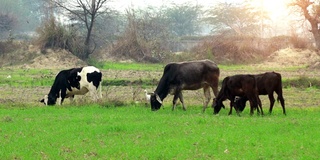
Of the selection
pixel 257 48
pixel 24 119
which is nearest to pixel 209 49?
pixel 257 48

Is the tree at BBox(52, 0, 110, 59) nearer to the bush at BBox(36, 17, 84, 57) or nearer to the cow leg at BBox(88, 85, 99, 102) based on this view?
the bush at BBox(36, 17, 84, 57)

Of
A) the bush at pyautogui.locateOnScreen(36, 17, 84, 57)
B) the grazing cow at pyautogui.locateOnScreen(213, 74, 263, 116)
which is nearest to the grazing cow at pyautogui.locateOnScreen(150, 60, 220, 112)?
the grazing cow at pyautogui.locateOnScreen(213, 74, 263, 116)

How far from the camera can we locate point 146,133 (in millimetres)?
12680

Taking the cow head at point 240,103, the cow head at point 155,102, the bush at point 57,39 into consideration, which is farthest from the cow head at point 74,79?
the bush at point 57,39

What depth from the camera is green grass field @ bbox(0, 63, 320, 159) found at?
1046 centimetres

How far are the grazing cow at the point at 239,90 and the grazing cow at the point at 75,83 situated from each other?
544 cm

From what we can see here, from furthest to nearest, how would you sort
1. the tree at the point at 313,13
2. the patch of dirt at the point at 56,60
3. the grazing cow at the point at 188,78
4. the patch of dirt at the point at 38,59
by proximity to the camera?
the tree at the point at 313,13 → the patch of dirt at the point at 38,59 → the patch of dirt at the point at 56,60 → the grazing cow at the point at 188,78

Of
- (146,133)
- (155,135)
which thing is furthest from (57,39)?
(155,135)

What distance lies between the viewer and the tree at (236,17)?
66.9m

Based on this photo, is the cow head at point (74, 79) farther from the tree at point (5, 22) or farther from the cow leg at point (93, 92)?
the tree at point (5, 22)

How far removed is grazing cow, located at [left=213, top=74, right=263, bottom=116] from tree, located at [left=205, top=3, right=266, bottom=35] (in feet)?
153

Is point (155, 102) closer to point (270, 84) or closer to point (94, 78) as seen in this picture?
point (94, 78)

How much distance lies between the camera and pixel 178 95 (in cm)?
1853

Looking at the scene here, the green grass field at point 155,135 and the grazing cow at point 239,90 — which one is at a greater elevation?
the grazing cow at point 239,90
